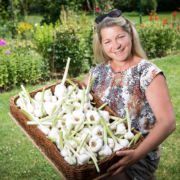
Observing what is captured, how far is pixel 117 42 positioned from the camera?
176cm

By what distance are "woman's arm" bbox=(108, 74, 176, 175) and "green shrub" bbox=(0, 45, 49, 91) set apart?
3.52 meters

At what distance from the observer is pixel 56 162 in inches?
50.0

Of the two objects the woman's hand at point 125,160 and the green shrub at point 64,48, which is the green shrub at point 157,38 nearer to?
the green shrub at point 64,48

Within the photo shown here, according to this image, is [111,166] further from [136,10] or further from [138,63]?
[136,10]

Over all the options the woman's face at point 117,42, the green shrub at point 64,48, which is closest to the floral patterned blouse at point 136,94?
the woman's face at point 117,42

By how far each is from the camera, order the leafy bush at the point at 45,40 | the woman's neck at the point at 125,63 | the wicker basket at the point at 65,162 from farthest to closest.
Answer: the leafy bush at the point at 45,40 < the woman's neck at the point at 125,63 < the wicker basket at the point at 65,162

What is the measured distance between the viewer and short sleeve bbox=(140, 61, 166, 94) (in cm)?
158

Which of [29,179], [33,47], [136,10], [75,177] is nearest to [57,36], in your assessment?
[33,47]

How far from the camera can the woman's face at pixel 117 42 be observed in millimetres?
1740

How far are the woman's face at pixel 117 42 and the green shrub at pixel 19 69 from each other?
310 cm

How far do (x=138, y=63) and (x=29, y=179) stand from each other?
5.82 feet

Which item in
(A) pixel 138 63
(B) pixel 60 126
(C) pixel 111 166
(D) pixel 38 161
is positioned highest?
(A) pixel 138 63

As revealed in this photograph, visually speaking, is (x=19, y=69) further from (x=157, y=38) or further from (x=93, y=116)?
(x=157, y=38)

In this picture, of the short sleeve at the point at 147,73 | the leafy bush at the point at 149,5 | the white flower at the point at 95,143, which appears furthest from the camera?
the leafy bush at the point at 149,5
